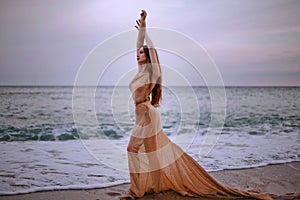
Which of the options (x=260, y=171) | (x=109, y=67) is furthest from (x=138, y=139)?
(x=260, y=171)

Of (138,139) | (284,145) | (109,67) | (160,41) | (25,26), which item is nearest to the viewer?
(138,139)

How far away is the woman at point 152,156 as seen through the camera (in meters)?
4.02

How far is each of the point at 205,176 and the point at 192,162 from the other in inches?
9.9

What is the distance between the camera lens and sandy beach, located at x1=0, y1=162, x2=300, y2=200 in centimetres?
416

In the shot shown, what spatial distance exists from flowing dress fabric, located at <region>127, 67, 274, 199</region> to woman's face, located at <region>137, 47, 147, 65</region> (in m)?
0.14

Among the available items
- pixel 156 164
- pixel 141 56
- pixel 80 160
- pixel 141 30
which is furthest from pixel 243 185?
pixel 80 160

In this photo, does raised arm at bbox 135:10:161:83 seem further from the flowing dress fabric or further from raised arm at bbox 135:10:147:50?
the flowing dress fabric

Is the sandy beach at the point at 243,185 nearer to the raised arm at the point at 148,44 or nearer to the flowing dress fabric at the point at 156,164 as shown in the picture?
the flowing dress fabric at the point at 156,164

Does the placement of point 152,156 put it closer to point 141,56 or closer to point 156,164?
point 156,164

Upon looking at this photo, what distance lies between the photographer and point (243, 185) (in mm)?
4934

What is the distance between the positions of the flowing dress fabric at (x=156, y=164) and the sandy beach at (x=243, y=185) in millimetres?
164

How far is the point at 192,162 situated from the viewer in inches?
167

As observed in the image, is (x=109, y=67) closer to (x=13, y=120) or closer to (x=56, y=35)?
(x=13, y=120)

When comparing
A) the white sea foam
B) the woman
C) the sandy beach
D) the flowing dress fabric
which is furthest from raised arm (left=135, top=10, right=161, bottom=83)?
the white sea foam
